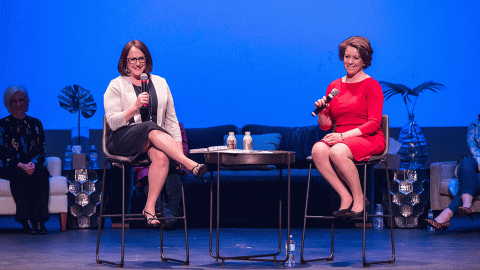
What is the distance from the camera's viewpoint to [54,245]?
3768mm

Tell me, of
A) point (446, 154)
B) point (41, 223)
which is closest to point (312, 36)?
point (446, 154)

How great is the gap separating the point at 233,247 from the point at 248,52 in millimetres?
3366

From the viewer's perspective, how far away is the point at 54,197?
4805 mm

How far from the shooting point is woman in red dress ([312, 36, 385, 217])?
116 inches

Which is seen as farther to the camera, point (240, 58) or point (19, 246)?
point (240, 58)

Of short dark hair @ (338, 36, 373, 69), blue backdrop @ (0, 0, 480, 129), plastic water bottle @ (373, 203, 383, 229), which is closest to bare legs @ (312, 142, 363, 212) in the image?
short dark hair @ (338, 36, 373, 69)

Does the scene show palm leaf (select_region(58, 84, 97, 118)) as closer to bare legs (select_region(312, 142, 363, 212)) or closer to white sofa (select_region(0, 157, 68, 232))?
white sofa (select_region(0, 157, 68, 232))

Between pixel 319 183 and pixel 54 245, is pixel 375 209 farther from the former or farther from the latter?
pixel 54 245

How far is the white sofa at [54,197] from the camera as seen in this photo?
4.66 meters

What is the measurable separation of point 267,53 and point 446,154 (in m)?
2.33

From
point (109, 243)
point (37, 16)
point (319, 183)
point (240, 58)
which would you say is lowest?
point (109, 243)

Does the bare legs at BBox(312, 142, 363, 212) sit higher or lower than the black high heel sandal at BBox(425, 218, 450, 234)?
higher

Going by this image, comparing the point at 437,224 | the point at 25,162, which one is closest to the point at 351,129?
the point at 437,224

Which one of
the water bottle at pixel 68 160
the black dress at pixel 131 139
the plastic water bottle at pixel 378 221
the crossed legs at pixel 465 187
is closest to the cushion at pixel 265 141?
the plastic water bottle at pixel 378 221
